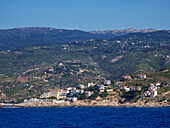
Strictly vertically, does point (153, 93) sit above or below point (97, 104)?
above

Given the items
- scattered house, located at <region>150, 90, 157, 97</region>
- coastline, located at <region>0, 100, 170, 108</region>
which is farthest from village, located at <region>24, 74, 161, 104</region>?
coastline, located at <region>0, 100, 170, 108</region>

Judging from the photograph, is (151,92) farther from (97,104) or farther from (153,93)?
(97,104)

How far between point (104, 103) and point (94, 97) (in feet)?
17.2

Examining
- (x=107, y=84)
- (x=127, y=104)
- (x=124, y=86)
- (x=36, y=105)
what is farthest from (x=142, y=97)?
(x=36, y=105)

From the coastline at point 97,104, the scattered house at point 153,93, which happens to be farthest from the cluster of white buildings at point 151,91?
the coastline at point 97,104

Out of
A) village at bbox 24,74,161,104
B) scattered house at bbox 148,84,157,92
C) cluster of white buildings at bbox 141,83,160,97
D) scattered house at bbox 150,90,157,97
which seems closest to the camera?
scattered house at bbox 150,90,157,97

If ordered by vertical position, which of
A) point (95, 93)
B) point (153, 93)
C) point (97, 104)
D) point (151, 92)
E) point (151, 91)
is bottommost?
point (97, 104)

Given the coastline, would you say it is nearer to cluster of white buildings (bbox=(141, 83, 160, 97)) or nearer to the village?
the village

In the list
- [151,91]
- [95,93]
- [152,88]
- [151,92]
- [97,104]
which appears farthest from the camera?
[95,93]

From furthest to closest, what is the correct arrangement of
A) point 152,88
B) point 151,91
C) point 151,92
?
point 152,88 < point 151,91 < point 151,92

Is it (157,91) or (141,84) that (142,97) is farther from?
(141,84)

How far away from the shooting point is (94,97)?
165 meters

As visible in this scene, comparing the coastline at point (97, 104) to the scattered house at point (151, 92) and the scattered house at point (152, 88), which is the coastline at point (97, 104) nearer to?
the scattered house at point (151, 92)

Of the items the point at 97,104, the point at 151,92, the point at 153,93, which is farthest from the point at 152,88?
the point at 97,104
